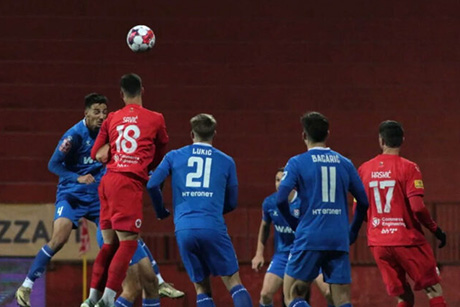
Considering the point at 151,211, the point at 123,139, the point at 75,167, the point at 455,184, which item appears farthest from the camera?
the point at 455,184

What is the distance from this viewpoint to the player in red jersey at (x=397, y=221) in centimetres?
746

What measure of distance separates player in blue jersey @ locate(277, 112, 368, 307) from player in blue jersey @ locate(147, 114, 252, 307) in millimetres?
491

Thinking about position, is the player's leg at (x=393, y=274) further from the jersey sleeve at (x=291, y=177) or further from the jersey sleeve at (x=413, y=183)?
the jersey sleeve at (x=291, y=177)

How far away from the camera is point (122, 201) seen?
696cm

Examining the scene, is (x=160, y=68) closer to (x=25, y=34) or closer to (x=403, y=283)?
(x=25, y=34)

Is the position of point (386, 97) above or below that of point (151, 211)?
above

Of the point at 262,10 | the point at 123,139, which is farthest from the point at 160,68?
the point at 123,139

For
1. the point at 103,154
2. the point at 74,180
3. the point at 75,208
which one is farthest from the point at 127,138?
the point at 75,208

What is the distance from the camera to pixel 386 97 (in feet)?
47.0

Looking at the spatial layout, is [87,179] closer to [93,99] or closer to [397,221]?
[93,99]

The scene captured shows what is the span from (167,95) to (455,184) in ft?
14.8

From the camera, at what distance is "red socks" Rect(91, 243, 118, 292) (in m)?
7.09

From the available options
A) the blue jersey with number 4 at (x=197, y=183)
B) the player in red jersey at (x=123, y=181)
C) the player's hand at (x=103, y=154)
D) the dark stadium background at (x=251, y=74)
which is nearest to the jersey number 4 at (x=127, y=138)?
the player in red jersey at (x=123, y=181)

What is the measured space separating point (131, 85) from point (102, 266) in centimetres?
140
